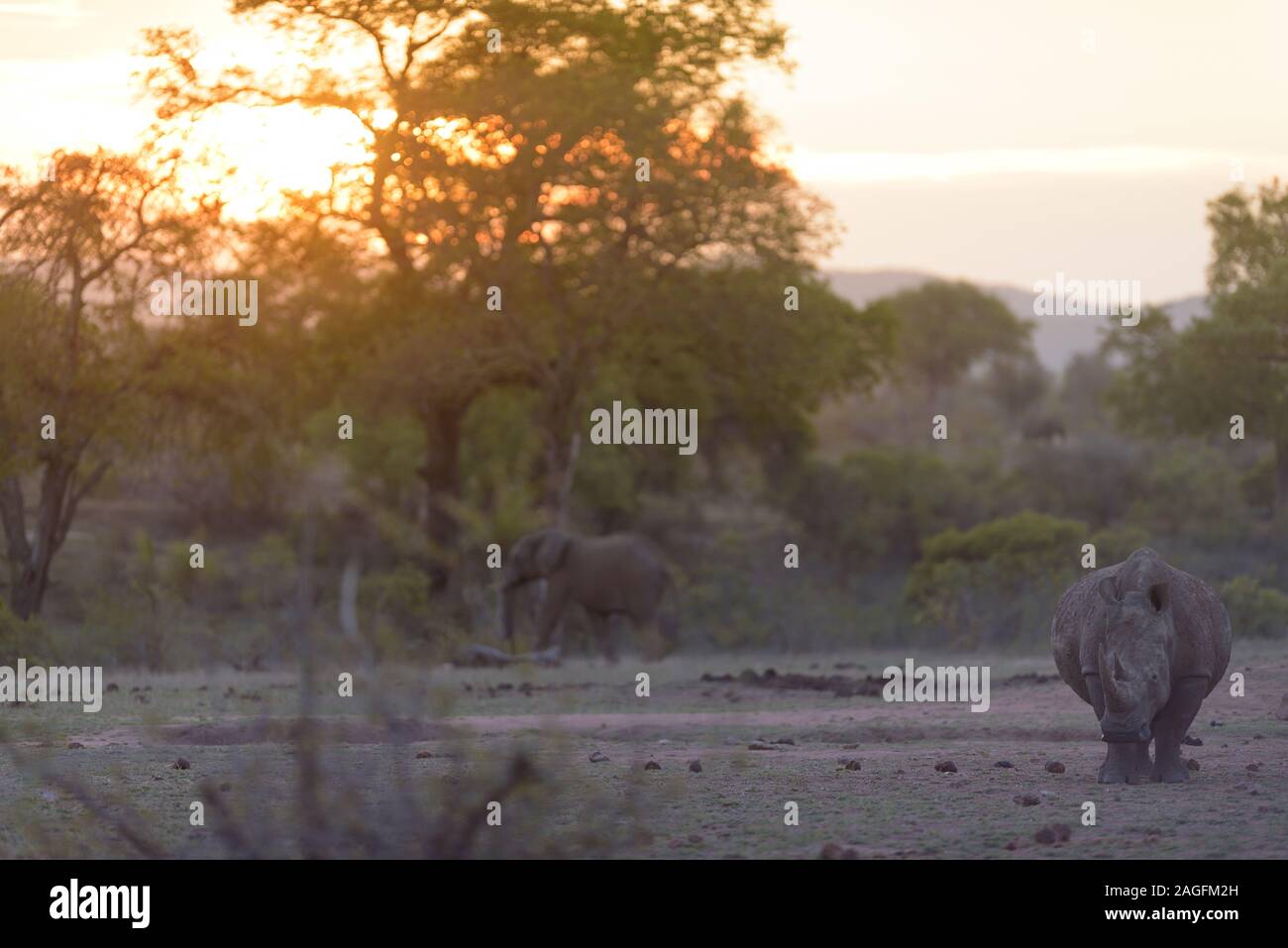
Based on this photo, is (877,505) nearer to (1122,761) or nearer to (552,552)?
(552,552)

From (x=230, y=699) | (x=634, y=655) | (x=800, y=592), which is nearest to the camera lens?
(x=230, y=699)

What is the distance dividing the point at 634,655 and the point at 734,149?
27.5ft

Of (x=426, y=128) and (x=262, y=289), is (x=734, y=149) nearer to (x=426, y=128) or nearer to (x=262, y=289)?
(x=426, y=128)

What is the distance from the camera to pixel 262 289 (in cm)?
2864

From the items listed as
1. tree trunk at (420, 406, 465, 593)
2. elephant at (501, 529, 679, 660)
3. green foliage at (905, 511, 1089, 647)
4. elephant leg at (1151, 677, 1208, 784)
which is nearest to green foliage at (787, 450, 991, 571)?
green foliage at (905, 511, 1089, 647)

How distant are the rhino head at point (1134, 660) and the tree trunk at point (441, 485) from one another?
2396cm

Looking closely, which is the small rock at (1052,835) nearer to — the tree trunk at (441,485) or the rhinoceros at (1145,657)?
the rhinoceros at (1145,657)

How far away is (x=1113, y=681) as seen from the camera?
10047 mm

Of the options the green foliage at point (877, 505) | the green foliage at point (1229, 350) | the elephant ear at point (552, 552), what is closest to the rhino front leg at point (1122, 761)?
the elephant ear at point (552, 552)

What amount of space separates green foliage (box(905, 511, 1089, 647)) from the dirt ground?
26.8ft

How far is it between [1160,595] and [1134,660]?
50 centimetres

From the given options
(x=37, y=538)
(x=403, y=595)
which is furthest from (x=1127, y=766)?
(x=403, y=595)

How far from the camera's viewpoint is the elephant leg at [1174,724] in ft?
34.7

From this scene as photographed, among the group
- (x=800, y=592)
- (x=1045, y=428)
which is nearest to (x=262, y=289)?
(x=800, y=592)
